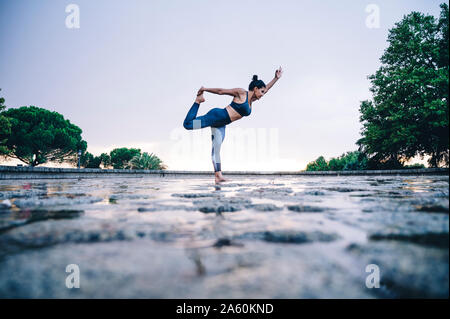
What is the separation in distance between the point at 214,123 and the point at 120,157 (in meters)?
55.9

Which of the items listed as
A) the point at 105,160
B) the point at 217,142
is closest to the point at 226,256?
the point at 217,142

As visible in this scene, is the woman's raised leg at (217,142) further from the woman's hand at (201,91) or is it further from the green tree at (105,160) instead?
the green tree at (105,160)

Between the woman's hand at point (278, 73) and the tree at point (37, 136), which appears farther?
the tree at point (37, 136)

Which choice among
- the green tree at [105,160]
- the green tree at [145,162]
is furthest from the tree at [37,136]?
the green tree at [105,160]

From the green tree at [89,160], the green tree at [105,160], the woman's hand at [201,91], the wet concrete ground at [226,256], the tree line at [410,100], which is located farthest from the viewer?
the green tree at [105,160]

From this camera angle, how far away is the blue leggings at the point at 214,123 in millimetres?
5191

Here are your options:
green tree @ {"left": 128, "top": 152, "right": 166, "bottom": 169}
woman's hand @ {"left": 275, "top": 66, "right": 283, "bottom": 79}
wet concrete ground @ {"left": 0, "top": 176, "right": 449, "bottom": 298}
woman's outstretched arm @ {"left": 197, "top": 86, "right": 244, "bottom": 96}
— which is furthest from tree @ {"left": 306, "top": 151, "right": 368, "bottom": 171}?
wet concrete ground @ {"left": 0, "top": 176, "right": 449, "bottom": 298}

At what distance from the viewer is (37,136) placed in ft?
111

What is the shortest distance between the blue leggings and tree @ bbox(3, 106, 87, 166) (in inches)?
1455

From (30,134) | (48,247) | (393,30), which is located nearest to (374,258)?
(48,247)

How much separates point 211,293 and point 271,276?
159mm

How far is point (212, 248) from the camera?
0.84 metres

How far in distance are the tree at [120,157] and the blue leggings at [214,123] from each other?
53.6 m

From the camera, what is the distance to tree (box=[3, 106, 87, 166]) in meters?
33.5
